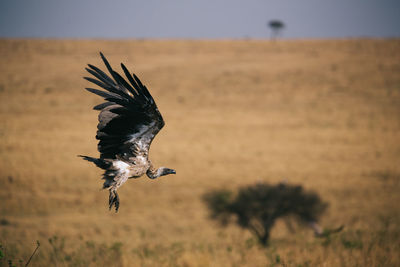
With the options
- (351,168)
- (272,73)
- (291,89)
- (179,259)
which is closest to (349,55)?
(272,73)

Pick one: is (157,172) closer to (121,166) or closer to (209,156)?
(121,166)

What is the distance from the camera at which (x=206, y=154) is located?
25.2 metres

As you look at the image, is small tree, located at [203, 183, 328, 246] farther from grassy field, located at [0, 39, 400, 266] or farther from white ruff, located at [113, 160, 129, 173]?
white ruff, located at [113, 160, 129, 173]

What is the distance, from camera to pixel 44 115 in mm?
32375

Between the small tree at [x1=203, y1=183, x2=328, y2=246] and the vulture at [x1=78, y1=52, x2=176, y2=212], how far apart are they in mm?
10214

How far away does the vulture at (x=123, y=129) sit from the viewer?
4969 millimetres

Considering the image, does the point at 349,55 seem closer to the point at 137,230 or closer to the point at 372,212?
the point at 372,212

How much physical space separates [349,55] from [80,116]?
135 ft

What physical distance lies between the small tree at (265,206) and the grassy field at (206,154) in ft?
2.53

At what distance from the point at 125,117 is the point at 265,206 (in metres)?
11.1

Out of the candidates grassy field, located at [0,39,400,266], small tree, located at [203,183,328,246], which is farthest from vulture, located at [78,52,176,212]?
small tree, located at [203,183,328,246]

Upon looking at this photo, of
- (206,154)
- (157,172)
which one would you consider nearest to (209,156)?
(206,154)

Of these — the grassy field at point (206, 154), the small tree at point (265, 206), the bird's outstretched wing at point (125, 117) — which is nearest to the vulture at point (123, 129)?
the bird's outstretched wing at point (125, 117)

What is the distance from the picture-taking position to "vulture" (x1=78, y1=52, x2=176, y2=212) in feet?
16.3
